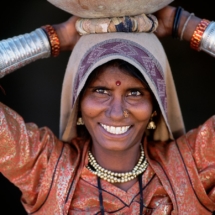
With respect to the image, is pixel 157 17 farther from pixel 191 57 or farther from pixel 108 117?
pixel 191 57

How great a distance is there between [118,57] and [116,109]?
203mm

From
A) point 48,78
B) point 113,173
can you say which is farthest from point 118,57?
point 48,78

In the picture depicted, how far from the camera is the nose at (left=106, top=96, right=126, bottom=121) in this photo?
2.47 m

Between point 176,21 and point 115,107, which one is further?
point 176,21

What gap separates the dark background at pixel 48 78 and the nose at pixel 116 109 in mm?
1175

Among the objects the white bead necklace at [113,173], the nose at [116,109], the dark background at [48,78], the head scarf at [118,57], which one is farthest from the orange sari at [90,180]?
the dark background at [48,78]

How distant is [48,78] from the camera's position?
371 cm

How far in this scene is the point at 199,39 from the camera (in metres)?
2.59

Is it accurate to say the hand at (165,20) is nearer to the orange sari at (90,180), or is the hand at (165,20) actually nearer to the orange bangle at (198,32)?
the orange bangle at (198,32)

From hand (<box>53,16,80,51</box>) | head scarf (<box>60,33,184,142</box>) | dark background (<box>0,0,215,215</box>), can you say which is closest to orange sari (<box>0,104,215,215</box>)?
head scarf (<box>60,33,184,142</box>)

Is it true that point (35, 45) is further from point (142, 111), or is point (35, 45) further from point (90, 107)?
point (142, 111)

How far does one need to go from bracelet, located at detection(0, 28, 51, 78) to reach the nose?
1.19 feet

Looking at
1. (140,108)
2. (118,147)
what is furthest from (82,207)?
(140,108)

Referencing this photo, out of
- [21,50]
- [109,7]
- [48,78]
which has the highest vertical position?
[109,7]
